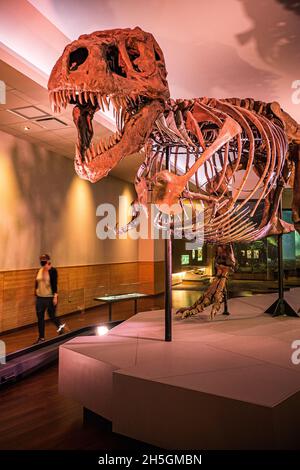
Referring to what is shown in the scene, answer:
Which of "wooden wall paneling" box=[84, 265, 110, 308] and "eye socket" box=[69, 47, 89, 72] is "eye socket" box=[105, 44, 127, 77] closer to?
"eye socket" box=[69, 47, 89, 72]

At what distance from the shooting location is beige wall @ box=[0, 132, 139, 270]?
6.41 m

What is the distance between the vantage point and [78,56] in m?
2.31

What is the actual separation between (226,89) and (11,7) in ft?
11.0

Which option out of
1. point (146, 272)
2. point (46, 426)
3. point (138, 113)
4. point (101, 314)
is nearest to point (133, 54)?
point (138, 113)

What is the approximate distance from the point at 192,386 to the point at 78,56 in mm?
2271

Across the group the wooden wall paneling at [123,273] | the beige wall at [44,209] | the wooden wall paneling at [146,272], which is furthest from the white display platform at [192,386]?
the wooden wall paneling at [146,272]

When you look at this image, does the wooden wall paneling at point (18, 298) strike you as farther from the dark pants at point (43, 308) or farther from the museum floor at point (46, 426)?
the museum floor at point (46, 426)

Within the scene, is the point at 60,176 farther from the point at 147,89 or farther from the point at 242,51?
the point at 147,89

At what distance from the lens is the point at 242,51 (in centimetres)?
461

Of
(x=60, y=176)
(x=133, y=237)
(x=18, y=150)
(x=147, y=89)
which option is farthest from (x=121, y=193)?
(x=147, y=89)

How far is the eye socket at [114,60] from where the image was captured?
2413mm

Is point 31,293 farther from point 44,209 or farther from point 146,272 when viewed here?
point 146,272

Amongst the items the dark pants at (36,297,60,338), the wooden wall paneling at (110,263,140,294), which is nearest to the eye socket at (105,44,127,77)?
the dark pants at (36,297,60,338)

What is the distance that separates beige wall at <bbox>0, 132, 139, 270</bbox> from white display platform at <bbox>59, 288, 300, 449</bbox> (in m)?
3.78
